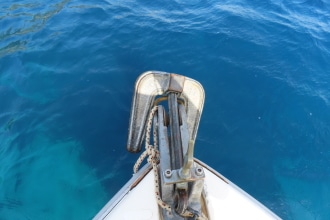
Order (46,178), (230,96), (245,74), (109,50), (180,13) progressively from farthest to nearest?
(180,13) < (109,50) < (245,74) < (230,96) < (46,178)

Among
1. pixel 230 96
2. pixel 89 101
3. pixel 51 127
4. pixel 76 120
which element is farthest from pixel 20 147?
pixel 230 96

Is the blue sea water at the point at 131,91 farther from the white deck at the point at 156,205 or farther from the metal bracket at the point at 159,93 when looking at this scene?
the white deck at the point at 156,205

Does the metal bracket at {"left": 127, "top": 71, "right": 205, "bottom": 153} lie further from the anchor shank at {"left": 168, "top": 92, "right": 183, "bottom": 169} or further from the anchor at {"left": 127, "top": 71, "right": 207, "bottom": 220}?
the anchor shank at {"left": 168, "top": 92, "right": 183, "bottom": 169}

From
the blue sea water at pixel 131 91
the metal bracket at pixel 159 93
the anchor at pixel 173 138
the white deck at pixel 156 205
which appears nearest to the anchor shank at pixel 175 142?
the anchor at pixel 173 138

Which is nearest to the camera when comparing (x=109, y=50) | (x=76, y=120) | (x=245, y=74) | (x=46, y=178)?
(x=46, y=178)

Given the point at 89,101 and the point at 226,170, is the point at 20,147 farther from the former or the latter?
the point at 226,170

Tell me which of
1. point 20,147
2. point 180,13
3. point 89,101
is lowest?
point 20,147
